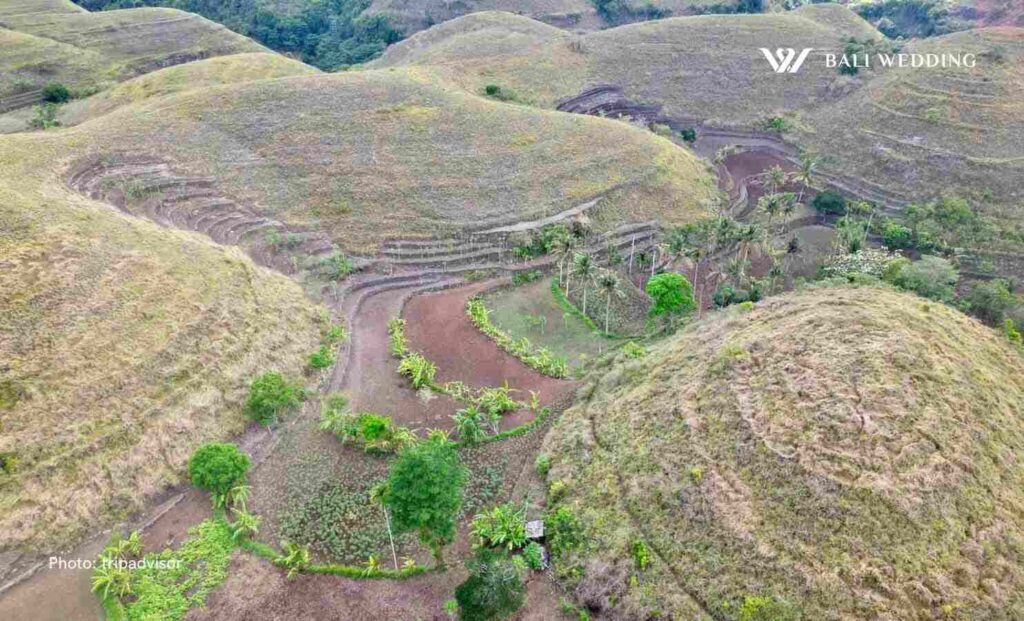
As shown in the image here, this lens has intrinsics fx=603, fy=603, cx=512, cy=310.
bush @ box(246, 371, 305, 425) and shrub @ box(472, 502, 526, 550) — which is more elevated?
bush @ box(246, 371, 305, 425)

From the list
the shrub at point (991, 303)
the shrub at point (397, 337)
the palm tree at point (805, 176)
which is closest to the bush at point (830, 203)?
the palm tree at point (805, 176)

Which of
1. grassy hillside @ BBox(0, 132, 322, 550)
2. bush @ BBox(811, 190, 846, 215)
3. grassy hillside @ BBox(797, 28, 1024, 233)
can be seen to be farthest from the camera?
bush @ BBox(811, 190, 846, 215)

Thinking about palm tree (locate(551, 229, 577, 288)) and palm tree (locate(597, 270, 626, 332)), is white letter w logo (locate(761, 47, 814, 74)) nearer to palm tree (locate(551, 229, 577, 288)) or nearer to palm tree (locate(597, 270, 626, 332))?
palm tree (locate(551, 229, 577, 288))

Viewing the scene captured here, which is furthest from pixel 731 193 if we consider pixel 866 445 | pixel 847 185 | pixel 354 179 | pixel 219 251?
pixel 219 251

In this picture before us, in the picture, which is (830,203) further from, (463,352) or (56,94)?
(56,94)

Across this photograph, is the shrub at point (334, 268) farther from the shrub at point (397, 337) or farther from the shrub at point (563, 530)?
the shrub at point (563, 530)

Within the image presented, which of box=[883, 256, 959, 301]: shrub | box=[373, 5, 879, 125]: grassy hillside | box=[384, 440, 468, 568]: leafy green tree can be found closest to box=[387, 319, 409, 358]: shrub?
box=[384, 440, 468, 568]: leafy green tree
